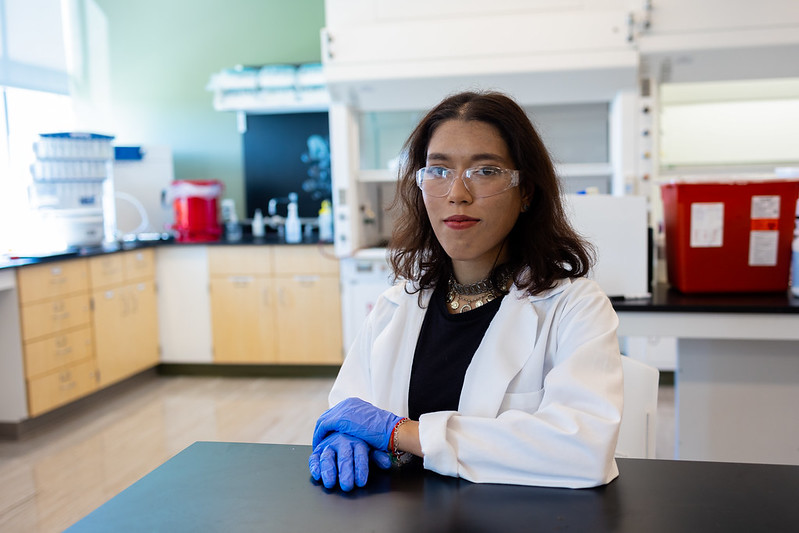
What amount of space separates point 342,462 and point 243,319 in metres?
3.52

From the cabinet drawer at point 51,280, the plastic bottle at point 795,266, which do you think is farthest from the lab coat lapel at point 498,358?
the cabinet drawer at point 51,280

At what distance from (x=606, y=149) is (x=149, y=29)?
3.32m

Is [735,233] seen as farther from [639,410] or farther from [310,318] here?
[310,318]

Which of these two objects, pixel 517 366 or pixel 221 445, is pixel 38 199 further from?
pixel 517 366

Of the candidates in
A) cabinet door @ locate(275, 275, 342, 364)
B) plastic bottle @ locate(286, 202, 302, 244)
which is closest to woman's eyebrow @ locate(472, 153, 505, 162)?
cabinet door @ locate(275, 275, 342, 364)

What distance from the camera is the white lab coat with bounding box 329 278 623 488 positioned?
1029mm

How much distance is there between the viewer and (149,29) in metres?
5.11

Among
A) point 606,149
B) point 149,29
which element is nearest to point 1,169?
point 149,29

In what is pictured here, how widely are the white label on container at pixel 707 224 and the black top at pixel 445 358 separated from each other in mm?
1354

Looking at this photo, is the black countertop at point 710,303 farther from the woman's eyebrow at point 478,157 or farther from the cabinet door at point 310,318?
the cabinet door at point 310,318

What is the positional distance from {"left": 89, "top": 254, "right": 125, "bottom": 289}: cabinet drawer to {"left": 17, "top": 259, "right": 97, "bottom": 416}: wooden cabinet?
0.20 ft

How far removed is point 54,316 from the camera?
3596 millimetres

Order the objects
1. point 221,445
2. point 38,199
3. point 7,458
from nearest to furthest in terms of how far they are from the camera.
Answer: point 221,445 < point 7,458 < point 38,199

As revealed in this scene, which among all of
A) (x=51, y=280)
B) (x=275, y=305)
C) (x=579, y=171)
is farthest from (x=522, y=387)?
(x=275, y=305)
